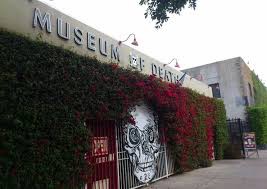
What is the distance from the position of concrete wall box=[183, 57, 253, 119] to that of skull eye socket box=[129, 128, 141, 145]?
49.9 feet

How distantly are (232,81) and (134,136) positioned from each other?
53.7ft

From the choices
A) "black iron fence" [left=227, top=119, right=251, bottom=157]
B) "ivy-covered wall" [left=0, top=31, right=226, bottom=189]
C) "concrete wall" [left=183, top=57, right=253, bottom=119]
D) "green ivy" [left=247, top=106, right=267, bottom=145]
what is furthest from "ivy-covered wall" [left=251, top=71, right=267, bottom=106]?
"ivy-covered wall" [left=0, top=31, right=226, bottom=189]

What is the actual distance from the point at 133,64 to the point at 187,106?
3738 mm

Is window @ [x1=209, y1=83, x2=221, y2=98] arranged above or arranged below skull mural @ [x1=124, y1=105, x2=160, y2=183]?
above

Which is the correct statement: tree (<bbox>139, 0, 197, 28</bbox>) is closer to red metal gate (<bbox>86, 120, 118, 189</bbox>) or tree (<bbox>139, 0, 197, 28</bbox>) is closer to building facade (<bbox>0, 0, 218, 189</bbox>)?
building facade (<bbox>0, 0, 218, 189</bbox>)

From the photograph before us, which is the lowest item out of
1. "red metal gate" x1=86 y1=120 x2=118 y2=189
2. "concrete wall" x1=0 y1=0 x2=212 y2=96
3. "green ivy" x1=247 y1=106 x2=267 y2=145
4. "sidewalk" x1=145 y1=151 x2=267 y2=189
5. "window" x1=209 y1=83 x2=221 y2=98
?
"sidewalk" x1=145 y1=151 x2=267 y2=189

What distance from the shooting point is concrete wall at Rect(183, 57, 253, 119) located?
22.3m

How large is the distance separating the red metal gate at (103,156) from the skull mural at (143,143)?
0.60m

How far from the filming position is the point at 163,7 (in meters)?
6.88

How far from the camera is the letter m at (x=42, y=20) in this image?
638cm

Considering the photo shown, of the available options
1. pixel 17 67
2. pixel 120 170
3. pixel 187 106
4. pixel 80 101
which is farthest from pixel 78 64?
pixel 187 106

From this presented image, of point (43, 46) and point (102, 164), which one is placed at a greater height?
point (43, 46)

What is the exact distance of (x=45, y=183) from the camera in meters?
5.51

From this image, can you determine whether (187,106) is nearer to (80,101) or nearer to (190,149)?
(190,149)
